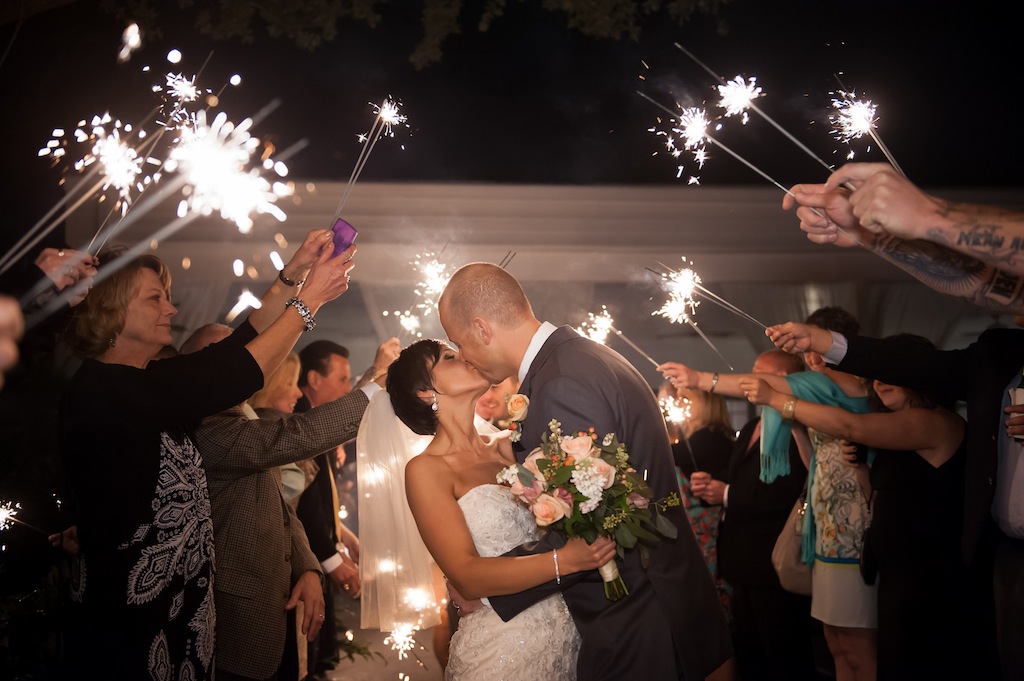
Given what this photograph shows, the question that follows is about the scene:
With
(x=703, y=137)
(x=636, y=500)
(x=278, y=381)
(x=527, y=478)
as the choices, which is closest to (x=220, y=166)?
(x=278, y=381)

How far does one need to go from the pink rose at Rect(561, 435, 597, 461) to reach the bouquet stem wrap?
1.26ft

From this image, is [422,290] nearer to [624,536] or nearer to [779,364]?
[779,364]

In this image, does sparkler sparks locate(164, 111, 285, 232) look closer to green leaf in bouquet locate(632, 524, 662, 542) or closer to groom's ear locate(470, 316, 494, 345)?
groom's ear locate(470, 316, 494, 345)

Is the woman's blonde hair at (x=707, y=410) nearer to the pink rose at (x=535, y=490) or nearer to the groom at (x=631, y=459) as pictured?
the groom at (x=631, y=459)

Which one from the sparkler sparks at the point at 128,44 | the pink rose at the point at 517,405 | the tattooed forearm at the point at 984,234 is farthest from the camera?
the sparkler sparks at the point at 128,44

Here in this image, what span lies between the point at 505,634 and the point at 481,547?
30 centimetres

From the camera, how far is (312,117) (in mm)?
6820

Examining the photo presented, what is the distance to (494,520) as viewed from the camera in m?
2.84

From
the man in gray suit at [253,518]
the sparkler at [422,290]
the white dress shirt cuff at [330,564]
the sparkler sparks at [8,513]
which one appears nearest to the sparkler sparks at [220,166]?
the man in gray suit at [253,518]

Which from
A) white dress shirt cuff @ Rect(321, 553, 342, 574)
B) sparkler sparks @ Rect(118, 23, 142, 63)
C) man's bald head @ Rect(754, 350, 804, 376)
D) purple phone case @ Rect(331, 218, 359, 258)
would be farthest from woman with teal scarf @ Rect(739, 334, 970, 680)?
sparkler sparks @ Rect(118, 23, 142, 63)

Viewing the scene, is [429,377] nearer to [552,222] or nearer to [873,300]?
[552,222]

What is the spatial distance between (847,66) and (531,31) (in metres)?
2.72

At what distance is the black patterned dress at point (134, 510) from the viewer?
2416 mm

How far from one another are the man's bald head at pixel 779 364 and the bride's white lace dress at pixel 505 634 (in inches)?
102
